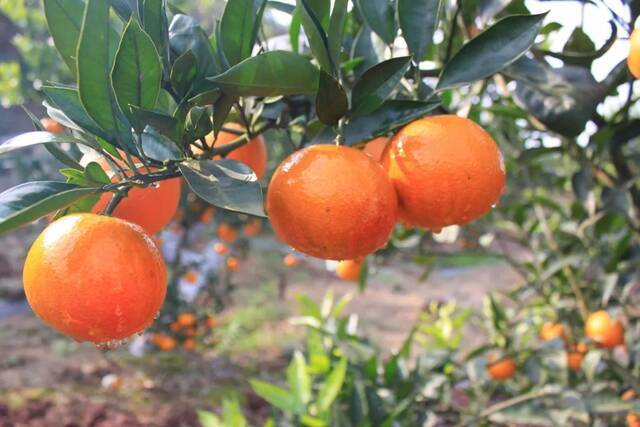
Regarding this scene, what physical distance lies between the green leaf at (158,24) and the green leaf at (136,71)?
6cm

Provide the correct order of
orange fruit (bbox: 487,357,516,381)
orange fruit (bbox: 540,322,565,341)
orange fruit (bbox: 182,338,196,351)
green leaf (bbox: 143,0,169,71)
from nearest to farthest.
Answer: green leaf (bbox: 143,0,169,71), orange fruit (bbox: 487,357,516,381), orange fruit (bbox: 540,322,565,341), orange fruit (bbox: 182,338,196,351)

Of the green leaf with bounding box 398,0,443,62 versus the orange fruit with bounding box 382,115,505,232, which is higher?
the green leaf with bounding box 398,0,443,62

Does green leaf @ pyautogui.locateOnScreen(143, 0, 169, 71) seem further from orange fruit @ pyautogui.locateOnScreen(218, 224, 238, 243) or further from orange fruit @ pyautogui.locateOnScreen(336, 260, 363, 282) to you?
orange fruit @ pyautogui.locateOnScreen(218, 224, 238, 243)

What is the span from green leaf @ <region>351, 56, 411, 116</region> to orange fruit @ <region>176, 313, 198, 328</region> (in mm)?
3317

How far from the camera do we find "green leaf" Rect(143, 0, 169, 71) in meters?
0.49

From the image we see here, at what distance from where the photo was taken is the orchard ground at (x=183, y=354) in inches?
116

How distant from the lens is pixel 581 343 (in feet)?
4.91

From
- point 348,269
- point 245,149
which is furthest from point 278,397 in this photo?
point 245,149

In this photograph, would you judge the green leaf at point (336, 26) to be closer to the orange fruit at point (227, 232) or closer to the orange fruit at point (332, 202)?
the orange fruit at point (332, 202)

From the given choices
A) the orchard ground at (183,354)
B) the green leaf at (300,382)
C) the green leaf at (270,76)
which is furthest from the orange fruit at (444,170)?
the green leaf at (300,382)

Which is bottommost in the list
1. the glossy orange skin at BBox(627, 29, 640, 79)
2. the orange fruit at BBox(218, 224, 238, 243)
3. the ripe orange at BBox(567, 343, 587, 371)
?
the orange fruit at BBox(218, 224, 238, 243)

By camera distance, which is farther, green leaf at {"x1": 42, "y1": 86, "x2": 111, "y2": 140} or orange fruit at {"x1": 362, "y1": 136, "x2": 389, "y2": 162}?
orange fruit at {"x1": 362, "y1": 136, "x2": 389, "y2": 162}

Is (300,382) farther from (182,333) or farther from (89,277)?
(182,333)

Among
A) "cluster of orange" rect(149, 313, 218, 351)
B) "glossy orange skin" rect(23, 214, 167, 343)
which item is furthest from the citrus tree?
"cluster of orange" rect(149, 313, 218, 351)
